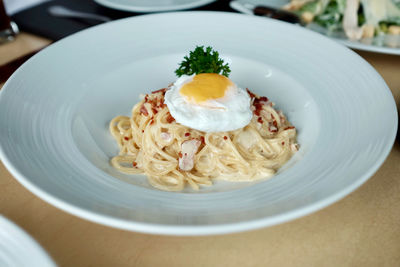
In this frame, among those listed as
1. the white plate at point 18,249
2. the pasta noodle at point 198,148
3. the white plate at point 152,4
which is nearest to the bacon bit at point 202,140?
the pasta noodle at point 198,148

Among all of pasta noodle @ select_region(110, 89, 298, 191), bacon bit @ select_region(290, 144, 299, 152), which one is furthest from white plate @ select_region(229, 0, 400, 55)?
bacon bit @ select_region(290, 144, 299, 152)

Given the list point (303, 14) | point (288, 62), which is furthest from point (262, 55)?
point (303, 14)

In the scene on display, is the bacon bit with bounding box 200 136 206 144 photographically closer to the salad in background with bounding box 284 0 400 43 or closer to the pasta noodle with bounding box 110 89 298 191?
the pasta noodle with bounding box 110 89 298 191

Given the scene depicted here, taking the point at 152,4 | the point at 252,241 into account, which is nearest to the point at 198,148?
the point at 252,241

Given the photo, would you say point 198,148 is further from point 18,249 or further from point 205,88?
point 18,249

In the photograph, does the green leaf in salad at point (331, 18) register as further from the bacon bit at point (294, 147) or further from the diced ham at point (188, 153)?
the diced ham at point (188, 153)

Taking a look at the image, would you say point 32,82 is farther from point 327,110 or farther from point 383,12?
point 383,12
